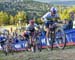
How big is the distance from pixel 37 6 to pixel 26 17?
514 cm

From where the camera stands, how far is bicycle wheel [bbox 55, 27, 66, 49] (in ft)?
35.5

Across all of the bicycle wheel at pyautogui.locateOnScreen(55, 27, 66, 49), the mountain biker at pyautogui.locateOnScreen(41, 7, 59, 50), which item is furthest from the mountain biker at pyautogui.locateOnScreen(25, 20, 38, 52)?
the bicycle wheel at pyautogui.locateOnScreen(55, 27, 66, 49)

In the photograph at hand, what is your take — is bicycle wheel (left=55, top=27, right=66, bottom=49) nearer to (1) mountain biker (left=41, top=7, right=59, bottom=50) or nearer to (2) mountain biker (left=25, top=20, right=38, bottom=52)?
(1) mountain biker (left=41, top=7, right=59, bottom=50)

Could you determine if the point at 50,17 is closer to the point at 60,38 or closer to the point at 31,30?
the point at 60,38

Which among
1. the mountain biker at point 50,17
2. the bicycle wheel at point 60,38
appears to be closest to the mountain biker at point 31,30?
the mountain biker at point 50,17

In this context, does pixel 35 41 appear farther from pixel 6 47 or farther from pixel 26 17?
pixel 26 17

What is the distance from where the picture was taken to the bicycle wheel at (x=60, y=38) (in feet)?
35.5

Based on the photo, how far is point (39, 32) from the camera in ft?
40.7

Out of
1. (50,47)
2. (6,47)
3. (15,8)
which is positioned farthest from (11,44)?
(15,8)

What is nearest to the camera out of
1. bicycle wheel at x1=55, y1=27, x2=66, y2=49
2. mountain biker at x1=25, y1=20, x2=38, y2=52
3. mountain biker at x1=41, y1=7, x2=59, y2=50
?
mountain biker at x1=41, y1=7, x2=59, y2=50

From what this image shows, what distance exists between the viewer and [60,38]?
10961 mm

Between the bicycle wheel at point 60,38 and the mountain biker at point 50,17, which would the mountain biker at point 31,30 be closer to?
the mountain biker at point 50,17

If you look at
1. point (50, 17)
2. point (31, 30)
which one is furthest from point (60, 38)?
point (31, 30)

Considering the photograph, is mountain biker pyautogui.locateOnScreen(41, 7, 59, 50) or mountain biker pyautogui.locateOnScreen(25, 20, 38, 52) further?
mountain biker pyautogui.locateOnScreen(25, 20, 38, 52)
